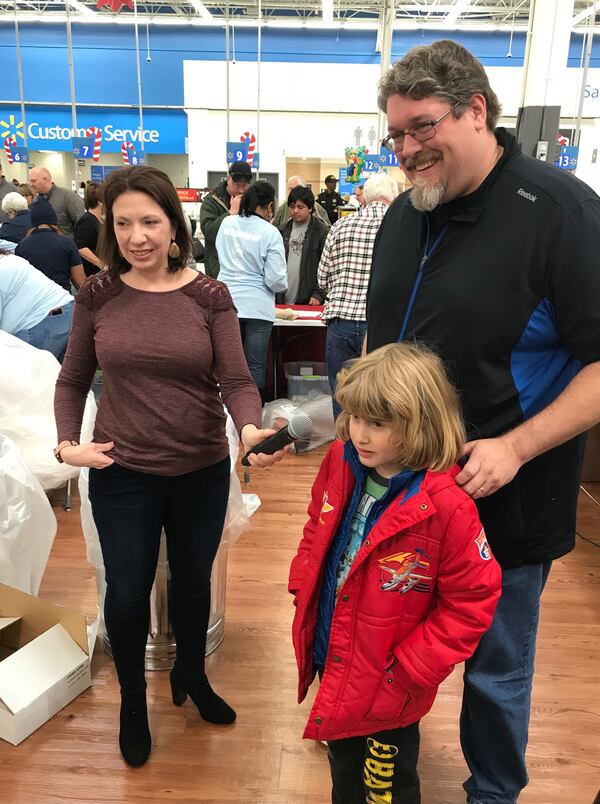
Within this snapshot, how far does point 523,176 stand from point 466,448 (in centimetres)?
50

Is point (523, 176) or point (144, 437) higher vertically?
point (523, 176)

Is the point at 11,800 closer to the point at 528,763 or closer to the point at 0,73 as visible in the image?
the point at 528,763

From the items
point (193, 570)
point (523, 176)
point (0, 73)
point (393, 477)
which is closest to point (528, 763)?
point (193, 570)

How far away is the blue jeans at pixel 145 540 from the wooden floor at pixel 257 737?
0.26 m

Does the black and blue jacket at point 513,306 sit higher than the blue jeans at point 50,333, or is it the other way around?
the black and blue jacket at point 513,306

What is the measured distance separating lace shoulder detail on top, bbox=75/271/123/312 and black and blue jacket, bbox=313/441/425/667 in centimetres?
74

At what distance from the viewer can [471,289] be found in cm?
115

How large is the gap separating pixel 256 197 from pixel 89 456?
2859 millimetres

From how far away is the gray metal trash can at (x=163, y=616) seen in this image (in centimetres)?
216

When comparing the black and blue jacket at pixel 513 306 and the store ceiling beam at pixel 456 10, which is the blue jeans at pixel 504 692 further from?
the store ceiling beam at pixel 456 10

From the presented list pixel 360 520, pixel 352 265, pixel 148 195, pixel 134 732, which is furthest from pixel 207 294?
pixel 352 265

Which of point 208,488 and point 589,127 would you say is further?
point 589,127

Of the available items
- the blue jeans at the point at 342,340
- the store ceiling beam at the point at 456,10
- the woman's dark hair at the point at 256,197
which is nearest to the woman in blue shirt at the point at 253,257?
the woman's dark hair at the point at 256,197

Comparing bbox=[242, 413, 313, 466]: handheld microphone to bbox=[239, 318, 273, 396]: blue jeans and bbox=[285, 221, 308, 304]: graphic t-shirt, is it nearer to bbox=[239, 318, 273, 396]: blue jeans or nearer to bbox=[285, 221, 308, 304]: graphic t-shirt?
bbox=[239, 318, 273, 396]: blue jeans
